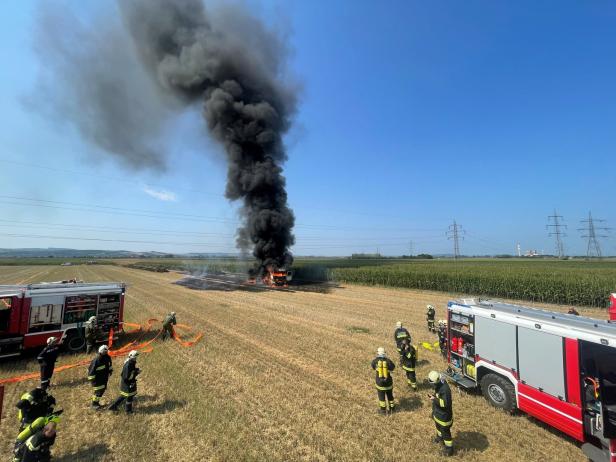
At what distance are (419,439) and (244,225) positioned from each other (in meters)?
37.2

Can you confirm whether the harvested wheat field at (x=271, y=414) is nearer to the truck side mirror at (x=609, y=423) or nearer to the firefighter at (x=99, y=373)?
the firefighter at (x=99, y=373)

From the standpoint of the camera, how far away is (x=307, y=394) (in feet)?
27.7

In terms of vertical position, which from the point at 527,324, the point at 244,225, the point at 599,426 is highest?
the point at 244,225

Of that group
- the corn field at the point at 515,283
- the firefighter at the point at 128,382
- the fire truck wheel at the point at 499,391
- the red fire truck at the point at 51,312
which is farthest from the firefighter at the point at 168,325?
the corn field at the point at 515,283

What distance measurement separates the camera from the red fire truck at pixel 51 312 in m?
10.6

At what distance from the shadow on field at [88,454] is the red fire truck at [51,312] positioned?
709 cm

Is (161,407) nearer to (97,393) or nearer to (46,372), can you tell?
(97,393)

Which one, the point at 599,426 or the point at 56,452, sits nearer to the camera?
the point at 599,426

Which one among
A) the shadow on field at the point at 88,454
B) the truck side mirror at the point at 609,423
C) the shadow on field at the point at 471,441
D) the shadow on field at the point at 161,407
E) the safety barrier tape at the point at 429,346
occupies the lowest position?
the shadow on field at the point at 88,454

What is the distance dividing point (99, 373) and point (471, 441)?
855 cm

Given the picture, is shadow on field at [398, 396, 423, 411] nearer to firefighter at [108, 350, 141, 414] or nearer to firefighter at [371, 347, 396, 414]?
firefighter at [371, 347, 396, 414]

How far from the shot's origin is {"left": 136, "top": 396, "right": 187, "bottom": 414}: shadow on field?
24.9ft

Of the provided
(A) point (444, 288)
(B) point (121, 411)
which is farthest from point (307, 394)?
(A) point (444, 288)

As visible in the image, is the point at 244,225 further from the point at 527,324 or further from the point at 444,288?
the point at 527,324
